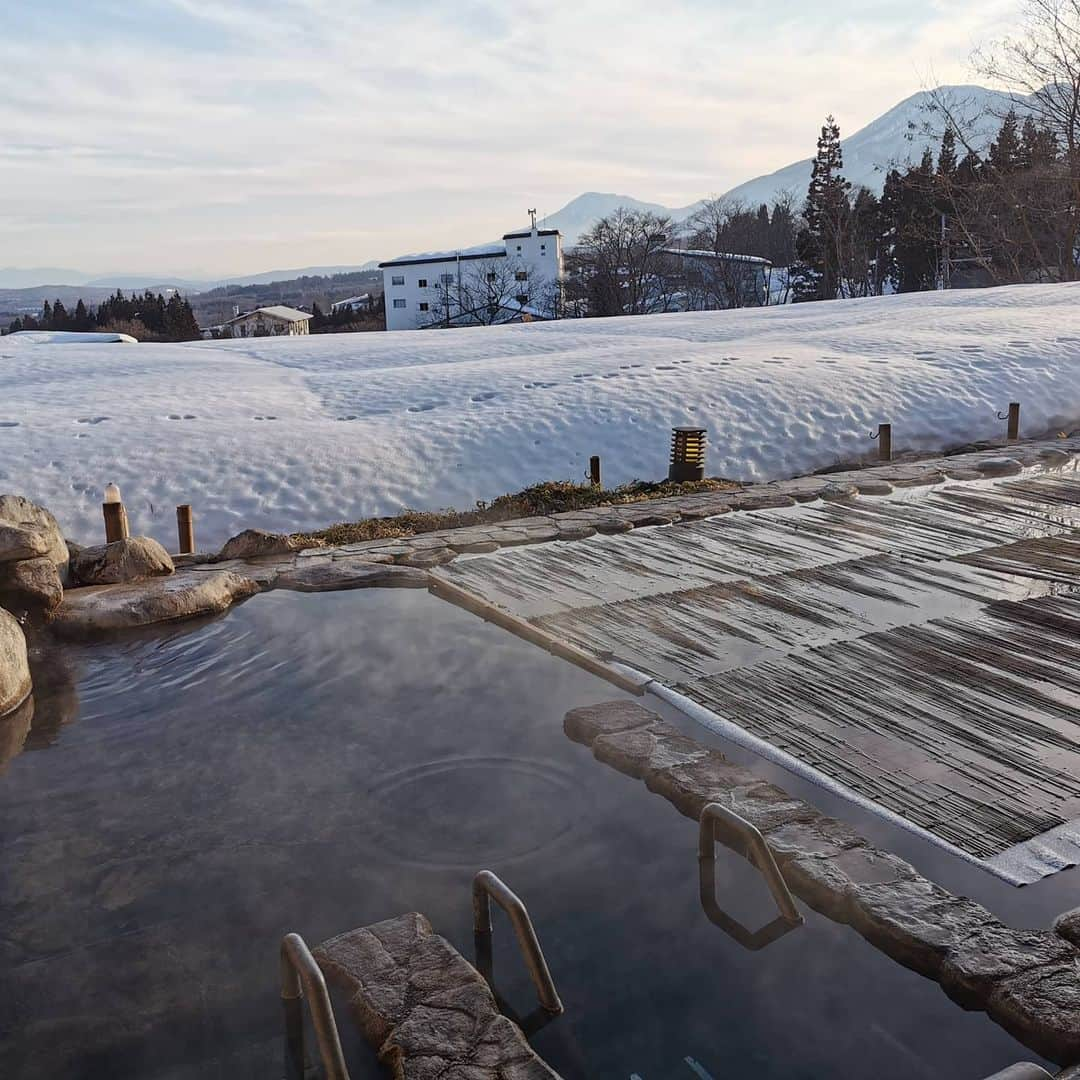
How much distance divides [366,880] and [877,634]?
3108 mm

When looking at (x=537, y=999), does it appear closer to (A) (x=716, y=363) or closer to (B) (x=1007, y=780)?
(B) (x=1007, y=780)

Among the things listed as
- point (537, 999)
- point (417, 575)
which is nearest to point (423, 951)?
point (537, 999)

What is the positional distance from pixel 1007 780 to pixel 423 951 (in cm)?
223

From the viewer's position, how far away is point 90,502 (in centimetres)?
950

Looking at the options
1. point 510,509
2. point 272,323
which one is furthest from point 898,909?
point 272,323

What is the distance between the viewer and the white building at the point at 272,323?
5678 cm

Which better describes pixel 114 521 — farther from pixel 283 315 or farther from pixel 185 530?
pixel 283 315

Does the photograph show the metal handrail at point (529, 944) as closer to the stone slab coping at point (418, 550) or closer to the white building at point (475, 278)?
the stone slab coping at point (418, 550)

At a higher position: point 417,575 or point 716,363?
point 716,363

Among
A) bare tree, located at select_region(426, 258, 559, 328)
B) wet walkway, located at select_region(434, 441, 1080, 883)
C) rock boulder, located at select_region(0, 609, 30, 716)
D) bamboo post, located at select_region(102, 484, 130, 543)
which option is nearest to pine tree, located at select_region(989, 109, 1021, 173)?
bare tree, located at select_region(426, 258, 559, 328)

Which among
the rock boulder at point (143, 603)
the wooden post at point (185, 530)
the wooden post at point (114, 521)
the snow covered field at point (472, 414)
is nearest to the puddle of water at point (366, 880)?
the rock boulder at point (143, 603)

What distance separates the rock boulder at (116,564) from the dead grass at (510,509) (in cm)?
143

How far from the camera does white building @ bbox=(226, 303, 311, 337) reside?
56.8 m

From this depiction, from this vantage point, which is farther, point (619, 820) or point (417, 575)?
point (417, 575)
